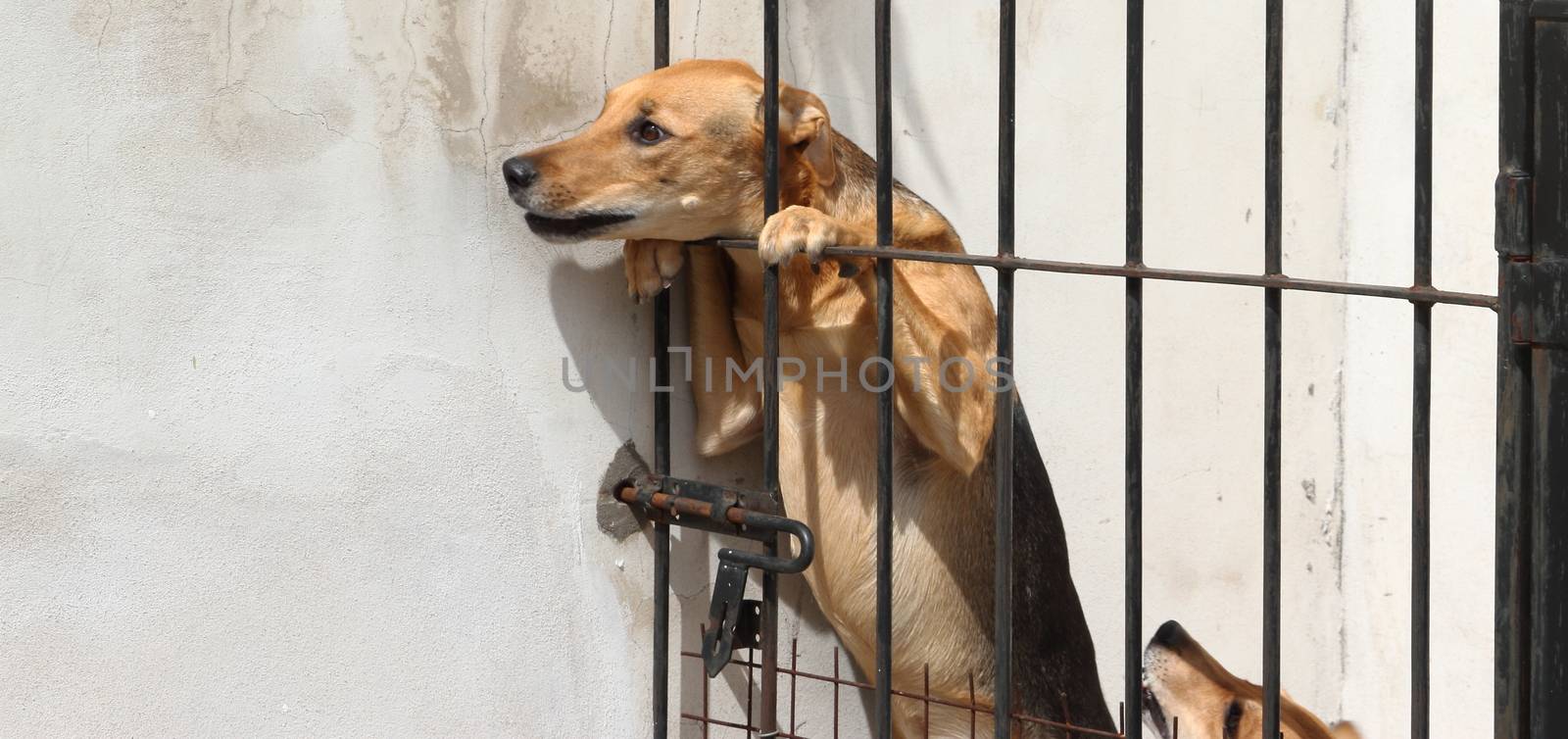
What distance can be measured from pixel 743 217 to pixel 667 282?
197 millimetres

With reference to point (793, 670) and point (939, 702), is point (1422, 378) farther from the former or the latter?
point (793, 670)

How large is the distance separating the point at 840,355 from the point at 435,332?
2.57 ft

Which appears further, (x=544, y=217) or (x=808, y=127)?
(x=808, y=127)

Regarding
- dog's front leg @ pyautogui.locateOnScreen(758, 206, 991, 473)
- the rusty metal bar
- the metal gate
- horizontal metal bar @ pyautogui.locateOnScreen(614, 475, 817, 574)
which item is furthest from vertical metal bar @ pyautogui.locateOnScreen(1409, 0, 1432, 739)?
the rusty metal bar

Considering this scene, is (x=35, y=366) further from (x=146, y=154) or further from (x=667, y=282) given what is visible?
(x=667, y=282)

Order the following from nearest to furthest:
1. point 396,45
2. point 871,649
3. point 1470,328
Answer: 1. point 396,45
2. point 871,649
3. point 1470,328

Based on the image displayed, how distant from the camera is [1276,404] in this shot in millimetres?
2340

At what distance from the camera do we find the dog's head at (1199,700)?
3.54 metres

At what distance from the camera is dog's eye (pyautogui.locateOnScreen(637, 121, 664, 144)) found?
2836 mm

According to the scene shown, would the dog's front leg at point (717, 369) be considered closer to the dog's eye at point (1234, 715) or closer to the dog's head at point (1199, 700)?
the dog's head at point (1199, 700)

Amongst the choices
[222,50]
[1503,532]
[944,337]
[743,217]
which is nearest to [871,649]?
[944,337]

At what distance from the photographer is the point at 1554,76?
73.4 inches

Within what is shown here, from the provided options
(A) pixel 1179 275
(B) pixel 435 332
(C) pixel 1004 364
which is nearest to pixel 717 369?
(B) pixel 435 332

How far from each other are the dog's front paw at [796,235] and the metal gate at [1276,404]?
39 mm
